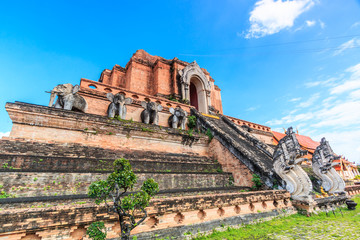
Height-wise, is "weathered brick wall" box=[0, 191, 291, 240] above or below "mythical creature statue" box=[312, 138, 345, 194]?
below

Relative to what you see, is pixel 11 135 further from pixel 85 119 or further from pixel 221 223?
pixel 221 223

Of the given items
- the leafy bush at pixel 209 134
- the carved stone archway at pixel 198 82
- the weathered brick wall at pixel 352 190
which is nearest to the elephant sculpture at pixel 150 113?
the leafy bush at pixel 209 134

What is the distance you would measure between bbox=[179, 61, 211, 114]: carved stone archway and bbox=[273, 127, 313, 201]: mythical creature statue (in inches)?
453

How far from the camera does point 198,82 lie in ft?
61.0

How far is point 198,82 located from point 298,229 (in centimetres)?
1589

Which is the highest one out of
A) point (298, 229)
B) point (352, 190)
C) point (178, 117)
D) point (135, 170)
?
point (178, 117)

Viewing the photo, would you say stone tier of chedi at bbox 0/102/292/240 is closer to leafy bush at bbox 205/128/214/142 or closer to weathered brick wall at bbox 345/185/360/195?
leafy bush at bbox 205/128/214/142

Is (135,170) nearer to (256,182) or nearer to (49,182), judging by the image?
(49,182)

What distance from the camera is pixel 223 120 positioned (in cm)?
1477

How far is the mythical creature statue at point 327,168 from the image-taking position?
25.8ft

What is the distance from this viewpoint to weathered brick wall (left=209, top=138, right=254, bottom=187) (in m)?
6.79

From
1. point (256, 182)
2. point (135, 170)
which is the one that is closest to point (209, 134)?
point (256, 182)

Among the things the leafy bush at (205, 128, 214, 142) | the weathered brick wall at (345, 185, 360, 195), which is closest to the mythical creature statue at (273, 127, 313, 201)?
the leafy bush at (205, 128, 214, 142)

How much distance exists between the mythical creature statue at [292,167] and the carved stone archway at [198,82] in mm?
11518
